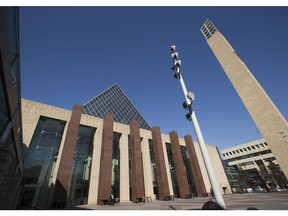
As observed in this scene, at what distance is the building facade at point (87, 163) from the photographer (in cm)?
1680

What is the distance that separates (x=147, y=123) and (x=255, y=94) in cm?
4291

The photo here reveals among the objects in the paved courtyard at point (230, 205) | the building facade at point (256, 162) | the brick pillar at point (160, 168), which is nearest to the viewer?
the paved courtyard at point (230, 205)

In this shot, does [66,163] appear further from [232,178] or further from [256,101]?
[232,178]

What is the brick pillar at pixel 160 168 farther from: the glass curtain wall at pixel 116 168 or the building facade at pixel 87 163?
the glass curtain wall at pixel 116 168

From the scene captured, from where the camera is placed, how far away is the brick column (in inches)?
838

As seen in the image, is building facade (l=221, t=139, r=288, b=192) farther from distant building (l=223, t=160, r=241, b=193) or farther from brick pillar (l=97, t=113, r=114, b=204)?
brick pillar (l=97, t=113, r=114, b=204)

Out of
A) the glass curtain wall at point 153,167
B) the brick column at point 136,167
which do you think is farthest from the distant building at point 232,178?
the brick column at point 136,167

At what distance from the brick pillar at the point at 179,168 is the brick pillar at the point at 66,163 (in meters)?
17.0

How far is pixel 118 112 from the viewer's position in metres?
53.1

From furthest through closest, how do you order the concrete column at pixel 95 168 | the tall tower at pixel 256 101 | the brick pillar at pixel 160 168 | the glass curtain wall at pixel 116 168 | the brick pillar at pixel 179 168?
the brick pillar at pixel 179 168 → the brick pillar at pixel 160 168 → the glass curtain wall at pixel 116 168 → the concrete column at pixel 95 168 → the tall tower at pixel 256 101

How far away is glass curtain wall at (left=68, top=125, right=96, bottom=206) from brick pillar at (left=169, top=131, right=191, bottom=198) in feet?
46.8

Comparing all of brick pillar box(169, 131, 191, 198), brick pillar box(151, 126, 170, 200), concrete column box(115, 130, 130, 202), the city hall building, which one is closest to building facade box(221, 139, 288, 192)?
the city hall building
